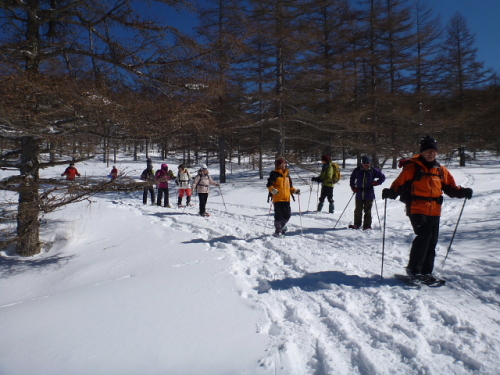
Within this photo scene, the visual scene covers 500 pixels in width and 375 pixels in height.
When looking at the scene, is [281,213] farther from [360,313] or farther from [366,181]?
[360,313]

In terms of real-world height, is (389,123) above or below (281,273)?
above

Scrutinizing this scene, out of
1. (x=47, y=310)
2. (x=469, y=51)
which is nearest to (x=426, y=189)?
(x=47, y=310)

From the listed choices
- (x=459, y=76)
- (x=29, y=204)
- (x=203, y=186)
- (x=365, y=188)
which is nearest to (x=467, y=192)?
(x=365, y=188)

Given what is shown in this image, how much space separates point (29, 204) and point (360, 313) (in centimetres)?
504

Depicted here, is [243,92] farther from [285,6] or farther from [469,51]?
[469,51]

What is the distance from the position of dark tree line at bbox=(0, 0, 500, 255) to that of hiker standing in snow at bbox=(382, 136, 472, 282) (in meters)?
3.76

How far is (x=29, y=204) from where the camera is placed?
4.44 metres

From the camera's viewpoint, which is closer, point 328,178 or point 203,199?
point 328,178

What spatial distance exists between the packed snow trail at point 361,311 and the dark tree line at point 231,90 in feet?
10.7

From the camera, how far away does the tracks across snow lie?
2160 millimetres

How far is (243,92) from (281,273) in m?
11.0

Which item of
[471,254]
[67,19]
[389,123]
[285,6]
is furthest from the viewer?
[389,123]

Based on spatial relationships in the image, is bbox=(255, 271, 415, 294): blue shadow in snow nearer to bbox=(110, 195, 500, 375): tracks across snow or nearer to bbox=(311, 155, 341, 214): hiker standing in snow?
bbox=(110, 195, 500, 375): tracks across snow

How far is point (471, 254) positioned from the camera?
14.2 ft
